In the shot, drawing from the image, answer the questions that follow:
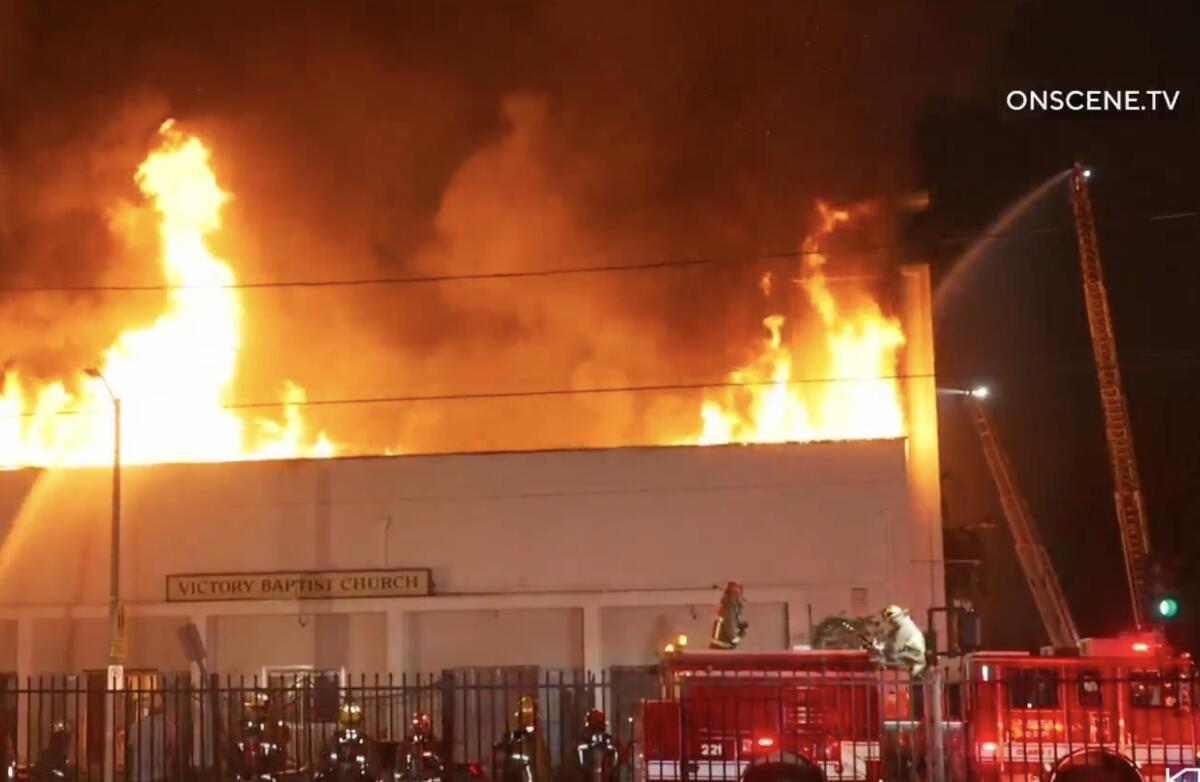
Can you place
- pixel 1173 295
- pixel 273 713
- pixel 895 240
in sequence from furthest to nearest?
pixel 895 240, pixel 1173 295, pixel 273 713

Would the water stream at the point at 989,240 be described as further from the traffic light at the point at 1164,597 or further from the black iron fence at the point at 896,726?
the black iron fence at the point at 896,726

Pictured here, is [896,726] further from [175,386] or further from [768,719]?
[175,386]

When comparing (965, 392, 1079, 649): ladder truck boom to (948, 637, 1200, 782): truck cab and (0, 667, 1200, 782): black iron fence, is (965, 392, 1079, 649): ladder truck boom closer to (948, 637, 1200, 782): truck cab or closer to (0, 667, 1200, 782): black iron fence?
(948, 637, 1200, 782): truck cab

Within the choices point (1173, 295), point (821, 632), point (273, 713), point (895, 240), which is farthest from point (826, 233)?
point (273, 713)

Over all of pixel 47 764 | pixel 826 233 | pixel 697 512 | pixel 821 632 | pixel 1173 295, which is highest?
pixel 826 233

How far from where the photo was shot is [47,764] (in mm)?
17266

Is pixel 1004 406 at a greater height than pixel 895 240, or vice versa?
pixel 895 240

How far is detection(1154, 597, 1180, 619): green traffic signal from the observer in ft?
50.5

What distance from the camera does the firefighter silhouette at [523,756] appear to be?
14352 millimetres

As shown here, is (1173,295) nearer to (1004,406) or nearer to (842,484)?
(1004,406)

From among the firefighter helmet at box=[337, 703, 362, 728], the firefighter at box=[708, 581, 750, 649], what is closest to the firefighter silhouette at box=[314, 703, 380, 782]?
the firefighter helmet at box=[337, 703, 362, 728]

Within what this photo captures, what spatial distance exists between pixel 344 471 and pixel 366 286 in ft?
28.3

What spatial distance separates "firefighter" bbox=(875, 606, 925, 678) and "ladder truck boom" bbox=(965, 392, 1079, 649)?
9056 mm

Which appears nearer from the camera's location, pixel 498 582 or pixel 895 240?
pixel 498 582
